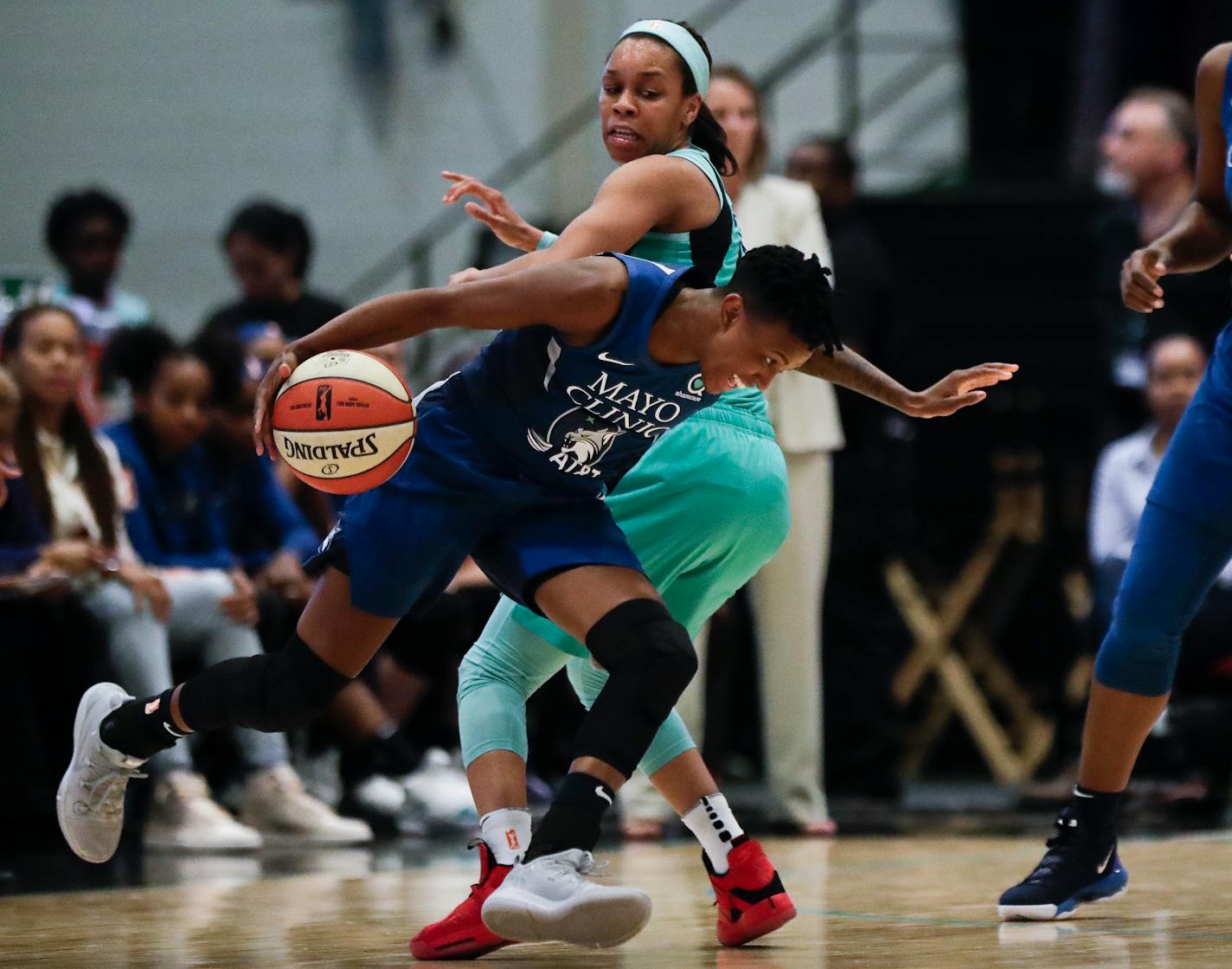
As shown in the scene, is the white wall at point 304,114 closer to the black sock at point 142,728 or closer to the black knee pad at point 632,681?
the black sock at point 142,728

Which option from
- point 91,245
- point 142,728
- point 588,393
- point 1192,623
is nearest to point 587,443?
point 588,393

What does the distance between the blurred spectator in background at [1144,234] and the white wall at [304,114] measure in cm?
310

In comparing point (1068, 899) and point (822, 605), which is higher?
point (822, 605)

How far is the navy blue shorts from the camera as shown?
11.9ft

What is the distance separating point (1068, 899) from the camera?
3.98m

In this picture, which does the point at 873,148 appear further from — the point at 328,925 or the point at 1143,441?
the point at 328,925

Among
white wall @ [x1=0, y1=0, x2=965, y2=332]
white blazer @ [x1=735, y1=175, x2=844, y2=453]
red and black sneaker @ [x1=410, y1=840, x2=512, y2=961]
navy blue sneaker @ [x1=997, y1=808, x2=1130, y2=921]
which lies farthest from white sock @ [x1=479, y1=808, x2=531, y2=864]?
white wall @ [x1=0, y1=0, x2=965, y2=332]

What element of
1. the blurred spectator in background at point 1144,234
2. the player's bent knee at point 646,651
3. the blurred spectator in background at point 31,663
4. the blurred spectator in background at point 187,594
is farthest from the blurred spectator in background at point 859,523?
the player's bent knee at point 646,651

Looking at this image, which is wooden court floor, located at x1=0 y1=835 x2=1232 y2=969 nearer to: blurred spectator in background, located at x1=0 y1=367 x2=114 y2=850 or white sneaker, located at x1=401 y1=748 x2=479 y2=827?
blurred spectator in background, located at x1=0 y1=367 x2=114 y2=850

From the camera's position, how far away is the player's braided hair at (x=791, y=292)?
3.39 meters

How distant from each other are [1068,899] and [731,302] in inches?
59.0

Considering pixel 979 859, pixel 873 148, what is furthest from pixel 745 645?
pixel 873 148

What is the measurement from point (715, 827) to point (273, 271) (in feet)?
15.0

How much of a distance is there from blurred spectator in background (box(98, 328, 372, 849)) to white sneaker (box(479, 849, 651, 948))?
2742mm
